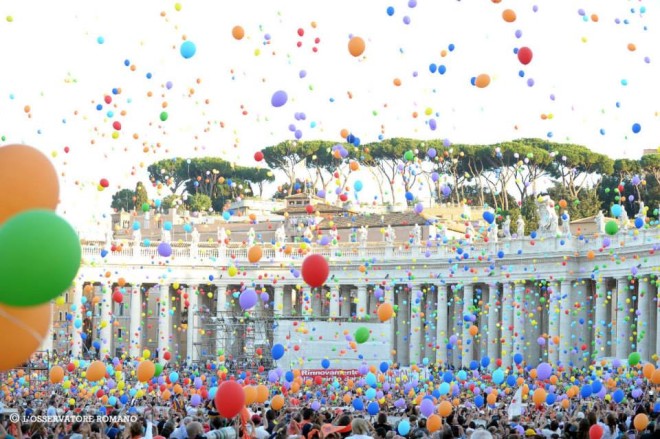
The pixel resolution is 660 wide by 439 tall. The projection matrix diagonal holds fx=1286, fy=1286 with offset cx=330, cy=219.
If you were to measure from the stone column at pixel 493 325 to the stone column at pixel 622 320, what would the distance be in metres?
9.31

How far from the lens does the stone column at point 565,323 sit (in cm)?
6588

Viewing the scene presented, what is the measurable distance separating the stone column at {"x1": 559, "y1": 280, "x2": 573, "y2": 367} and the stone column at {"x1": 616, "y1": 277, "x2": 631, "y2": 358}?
2.89m

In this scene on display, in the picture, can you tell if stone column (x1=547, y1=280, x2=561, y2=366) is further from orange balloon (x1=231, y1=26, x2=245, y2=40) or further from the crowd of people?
orange balloon (x1=231, y1=26, x2=245, y2=40)

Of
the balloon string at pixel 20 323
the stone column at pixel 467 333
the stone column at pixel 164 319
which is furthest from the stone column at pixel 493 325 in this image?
the balloon string at pixel 20 323

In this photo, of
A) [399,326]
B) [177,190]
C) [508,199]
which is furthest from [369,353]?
[177,190]

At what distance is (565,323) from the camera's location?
67.0 metres

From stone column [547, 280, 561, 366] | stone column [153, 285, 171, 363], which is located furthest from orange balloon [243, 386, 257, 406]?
stone column [153, 285, 171, 363]

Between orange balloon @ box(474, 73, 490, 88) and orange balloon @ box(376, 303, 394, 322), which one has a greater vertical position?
orange balloon @ box(474, 73, 490, 88)

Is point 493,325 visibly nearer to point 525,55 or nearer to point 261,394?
point 525,55

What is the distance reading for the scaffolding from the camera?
2418 inches

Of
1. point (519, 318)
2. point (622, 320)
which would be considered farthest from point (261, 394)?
point (519, 318)

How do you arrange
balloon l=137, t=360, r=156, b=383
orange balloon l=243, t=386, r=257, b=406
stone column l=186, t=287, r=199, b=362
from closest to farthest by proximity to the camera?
orange balloon l=243, t=386, r=257, b=406 → balloon l=137, t=360, r=156, b=383 → stone column l=186, t=287, r=199, b=362

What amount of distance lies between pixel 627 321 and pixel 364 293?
22818 millimetres

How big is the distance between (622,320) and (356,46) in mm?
41292
